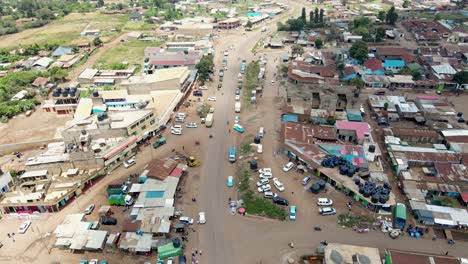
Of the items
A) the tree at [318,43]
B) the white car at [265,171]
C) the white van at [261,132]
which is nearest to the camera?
the white car at [265,171]

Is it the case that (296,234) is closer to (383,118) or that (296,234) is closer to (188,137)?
(188,137)

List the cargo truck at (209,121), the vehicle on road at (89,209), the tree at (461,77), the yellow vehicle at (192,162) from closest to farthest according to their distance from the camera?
the vehicle on road at (89,209), the yellow vehicle at (192,162), the cargo truck at (209,121), the tree at (461,77)

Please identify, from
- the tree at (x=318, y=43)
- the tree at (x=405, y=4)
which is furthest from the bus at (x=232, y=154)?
the tree at (x=405, y=4)

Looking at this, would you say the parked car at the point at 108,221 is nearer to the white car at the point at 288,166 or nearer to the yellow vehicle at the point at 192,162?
the yellow vehicle at the point at 192,162

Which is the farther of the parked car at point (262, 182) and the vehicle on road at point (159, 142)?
the vehicle on road at point (159, 142)

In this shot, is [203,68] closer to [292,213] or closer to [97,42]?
[97,42]

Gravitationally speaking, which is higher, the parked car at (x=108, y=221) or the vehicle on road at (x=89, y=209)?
the vehicle on road at (x=89, y=209)

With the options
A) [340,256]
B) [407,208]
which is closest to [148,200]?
[340,256]
